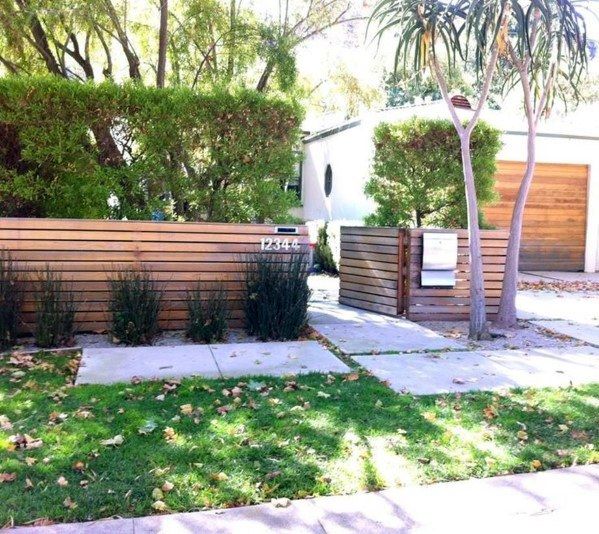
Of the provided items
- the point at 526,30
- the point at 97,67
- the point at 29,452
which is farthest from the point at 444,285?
the point at 97,67

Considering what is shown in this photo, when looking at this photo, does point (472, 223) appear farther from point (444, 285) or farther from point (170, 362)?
point (170, 362)

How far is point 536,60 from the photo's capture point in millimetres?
7191

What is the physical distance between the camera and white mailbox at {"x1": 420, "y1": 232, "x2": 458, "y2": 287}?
7.79 meters

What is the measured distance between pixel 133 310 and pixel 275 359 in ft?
4.97

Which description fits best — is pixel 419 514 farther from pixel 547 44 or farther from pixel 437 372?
pixel 547 44

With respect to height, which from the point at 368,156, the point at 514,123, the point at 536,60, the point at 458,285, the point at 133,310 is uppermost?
the point at 514,123

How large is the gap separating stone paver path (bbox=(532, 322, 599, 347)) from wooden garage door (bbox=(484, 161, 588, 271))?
6158 mm

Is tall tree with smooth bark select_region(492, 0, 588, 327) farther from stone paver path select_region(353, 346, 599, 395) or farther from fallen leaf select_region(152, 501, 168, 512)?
fallen leaf select_region(152, 501, 168, 512)

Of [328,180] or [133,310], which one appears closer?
[133,310]

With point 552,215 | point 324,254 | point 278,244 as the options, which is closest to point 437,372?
point 278,244

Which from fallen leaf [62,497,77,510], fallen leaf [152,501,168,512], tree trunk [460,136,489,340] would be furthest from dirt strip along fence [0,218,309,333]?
fallen leaf [152,501,168,512]

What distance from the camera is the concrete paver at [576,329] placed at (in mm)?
7109

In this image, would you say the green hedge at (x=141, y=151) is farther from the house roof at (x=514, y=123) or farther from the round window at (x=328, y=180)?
the round window at (x=328, y=180)

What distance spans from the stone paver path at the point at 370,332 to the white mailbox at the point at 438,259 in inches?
25.8
